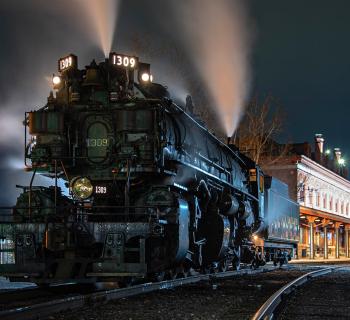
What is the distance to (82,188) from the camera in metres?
12.1

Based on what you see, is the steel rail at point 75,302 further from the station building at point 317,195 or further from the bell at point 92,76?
the station building at point 317,195

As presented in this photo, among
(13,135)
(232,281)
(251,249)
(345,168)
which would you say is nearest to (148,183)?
(232,281)

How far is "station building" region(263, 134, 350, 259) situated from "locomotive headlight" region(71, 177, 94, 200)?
30.5 m

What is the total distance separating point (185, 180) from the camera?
13.5 metres

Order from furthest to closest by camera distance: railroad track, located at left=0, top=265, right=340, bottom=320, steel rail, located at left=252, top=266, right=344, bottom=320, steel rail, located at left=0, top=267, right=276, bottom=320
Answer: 1. railroad track, located at left=0, top=265, right=340, bottom=320
2. steel rail, located at left=252, top=266, right=344, bottom=320
3. steel rail, located at left=0, top=267, right=276, bottom=320

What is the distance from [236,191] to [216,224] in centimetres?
321

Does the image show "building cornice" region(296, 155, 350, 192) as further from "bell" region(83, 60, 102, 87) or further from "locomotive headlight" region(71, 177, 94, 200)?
"locomotive headlight" region(71, 177, 94, 200)

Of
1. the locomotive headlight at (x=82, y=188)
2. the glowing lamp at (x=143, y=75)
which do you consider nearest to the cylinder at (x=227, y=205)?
the glowing lamp at (x=143, y=75)

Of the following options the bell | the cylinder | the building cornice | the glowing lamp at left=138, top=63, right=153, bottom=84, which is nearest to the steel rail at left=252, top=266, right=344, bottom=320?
the cylinder

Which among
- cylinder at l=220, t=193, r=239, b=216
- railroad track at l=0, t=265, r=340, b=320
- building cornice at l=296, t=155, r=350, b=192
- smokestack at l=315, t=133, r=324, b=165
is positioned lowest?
railroad track at l=0, t=265, r=340, b=320

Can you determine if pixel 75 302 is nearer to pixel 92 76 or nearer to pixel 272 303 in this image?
pixel 272 303

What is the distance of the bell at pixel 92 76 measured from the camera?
12438 mm

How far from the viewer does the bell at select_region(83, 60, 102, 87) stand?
12.4m

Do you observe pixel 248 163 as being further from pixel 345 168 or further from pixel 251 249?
pixel 345 168
